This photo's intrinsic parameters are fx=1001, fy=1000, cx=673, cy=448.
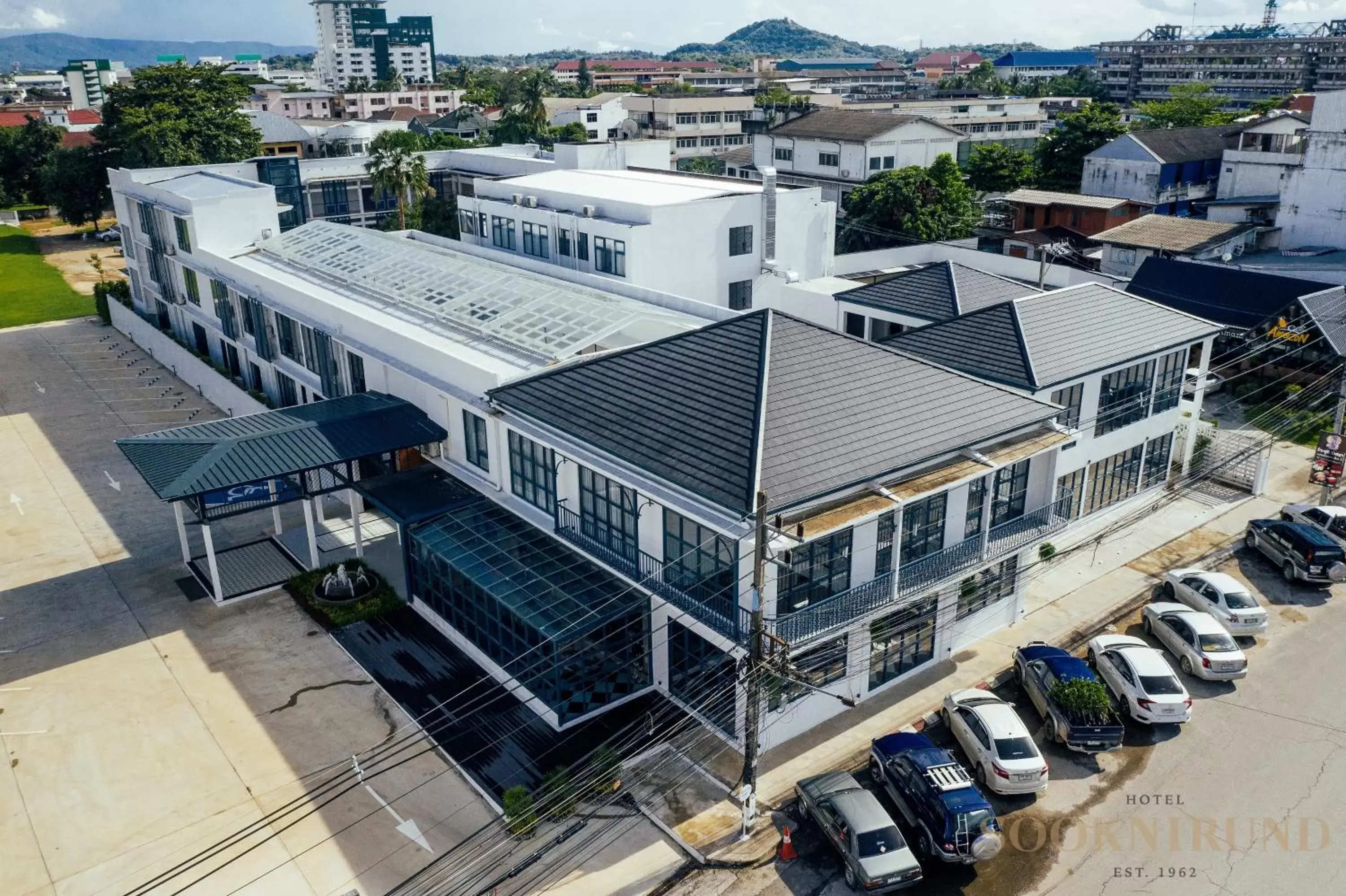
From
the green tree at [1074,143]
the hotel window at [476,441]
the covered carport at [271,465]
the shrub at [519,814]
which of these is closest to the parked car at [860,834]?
the shrub at [519,814]

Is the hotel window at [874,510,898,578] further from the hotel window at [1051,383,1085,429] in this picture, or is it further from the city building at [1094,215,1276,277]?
the city building at [1094,215,1276,277]

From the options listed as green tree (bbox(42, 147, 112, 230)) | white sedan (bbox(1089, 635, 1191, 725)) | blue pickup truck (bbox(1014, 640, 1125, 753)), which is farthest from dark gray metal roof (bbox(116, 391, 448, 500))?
green tree (bbox(42, 147, 112, 230))

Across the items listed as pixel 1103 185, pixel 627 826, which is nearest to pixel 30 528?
pixel 627 826

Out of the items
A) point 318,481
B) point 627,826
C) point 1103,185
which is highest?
point 1103,185

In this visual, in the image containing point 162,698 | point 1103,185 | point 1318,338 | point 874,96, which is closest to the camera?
point 162,698

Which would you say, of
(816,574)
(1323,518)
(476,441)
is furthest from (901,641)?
(1323,518)

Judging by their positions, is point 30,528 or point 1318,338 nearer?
point 30,528

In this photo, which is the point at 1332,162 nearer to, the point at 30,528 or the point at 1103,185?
the point at 1103,185

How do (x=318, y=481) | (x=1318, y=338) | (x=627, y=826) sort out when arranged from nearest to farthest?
(x=627, y=826)
(x=318, y=481)
(x=1318, y=338)

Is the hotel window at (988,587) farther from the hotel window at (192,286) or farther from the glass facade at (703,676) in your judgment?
the hotel window at (192,286)
